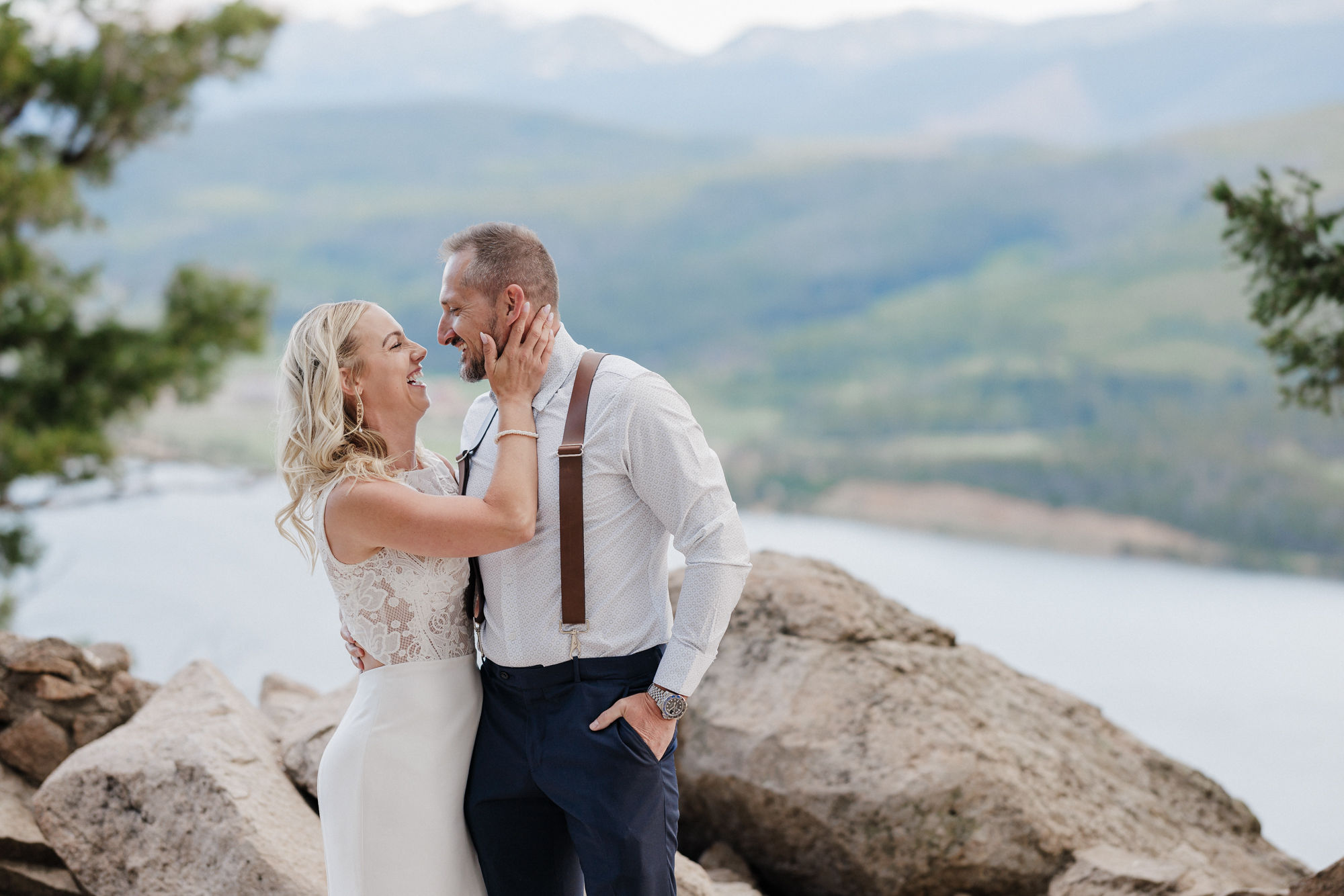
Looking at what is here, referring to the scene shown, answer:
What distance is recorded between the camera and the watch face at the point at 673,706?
2160 millimetres

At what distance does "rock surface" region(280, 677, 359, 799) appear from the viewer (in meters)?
3.44

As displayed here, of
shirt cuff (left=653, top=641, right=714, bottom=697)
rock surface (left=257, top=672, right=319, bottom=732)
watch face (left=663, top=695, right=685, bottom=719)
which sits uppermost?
shirt cuff (left=653, top=641, right=714, bottom=697)

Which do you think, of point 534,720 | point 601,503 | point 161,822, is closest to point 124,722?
point 161,822

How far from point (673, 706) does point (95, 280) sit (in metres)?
8.65

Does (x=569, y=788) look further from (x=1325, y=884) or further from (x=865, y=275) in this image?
(x=865, y=275)

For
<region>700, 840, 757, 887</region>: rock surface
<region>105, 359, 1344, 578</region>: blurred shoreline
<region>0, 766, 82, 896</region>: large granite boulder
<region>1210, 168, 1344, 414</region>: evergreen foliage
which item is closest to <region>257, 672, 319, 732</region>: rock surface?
<region>0, 766, 82, 896</region>: large granite boulder

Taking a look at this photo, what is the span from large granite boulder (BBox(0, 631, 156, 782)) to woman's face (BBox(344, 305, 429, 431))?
2.05m

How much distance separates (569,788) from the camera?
2.15 m

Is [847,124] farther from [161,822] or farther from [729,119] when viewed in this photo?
[161,822]

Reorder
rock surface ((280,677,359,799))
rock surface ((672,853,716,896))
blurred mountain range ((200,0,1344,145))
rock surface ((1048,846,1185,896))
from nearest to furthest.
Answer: rock surface ((672,853,716,896)) < rock surface ((1048,846,1185,896)) < rock surface ((280,677,359,799)) < blurred mountain range ((200,0,1344,145))

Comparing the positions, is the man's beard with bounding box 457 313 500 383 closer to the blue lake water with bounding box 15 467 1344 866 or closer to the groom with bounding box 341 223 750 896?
the groom with bounding box 341 223 750 896

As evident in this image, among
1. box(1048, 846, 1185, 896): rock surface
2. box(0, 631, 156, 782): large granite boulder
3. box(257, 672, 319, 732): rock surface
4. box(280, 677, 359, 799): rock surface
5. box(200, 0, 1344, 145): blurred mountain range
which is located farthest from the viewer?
box(200, 0, 1344, 145): blurred mountain range

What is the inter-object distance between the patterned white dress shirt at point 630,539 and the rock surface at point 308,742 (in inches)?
55.1

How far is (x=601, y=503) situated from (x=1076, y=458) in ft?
61.7
